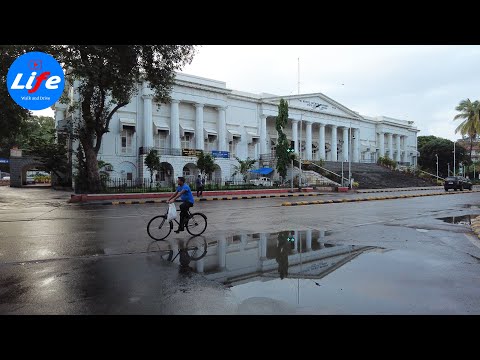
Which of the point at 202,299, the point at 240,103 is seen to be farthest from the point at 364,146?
the point at 202,299

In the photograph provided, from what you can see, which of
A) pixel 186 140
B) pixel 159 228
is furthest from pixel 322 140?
pixel 159 228

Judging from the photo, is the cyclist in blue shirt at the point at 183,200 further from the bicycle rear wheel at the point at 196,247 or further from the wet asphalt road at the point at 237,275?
the bicycle rear wheel at the point at 196,247

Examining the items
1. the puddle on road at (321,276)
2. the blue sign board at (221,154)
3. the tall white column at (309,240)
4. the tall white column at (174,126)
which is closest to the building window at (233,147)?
the blue sign board at (221,154)

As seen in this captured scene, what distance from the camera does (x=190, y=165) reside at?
3756cm

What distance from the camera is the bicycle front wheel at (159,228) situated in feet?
29.8

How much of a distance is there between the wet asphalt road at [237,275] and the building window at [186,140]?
29487 mm

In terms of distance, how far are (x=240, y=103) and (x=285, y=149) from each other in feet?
39.5

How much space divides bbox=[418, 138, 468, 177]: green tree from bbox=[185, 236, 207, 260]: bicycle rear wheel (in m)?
68.9

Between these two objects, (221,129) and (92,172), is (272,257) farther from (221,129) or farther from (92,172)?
(221,129)

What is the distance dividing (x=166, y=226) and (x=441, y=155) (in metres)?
71.9

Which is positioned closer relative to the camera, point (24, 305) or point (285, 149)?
point (24, 305)
